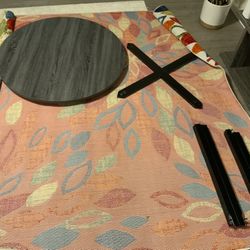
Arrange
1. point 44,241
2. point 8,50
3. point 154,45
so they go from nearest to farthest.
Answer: point 44,241 < point 8,50 < point 154,45

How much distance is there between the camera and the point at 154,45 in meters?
1.78

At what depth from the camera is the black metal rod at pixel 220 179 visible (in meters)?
1.15

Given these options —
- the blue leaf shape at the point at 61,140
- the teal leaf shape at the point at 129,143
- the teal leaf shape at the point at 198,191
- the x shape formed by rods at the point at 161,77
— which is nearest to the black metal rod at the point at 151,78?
the x shape formed by rods at the point at 161,77

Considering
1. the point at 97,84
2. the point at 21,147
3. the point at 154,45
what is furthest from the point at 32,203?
the point at 154,45

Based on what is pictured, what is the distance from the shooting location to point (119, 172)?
1.26m

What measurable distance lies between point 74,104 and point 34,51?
0.36m

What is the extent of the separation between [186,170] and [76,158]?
0.48m

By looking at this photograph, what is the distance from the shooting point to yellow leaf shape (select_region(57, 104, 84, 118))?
140 cm

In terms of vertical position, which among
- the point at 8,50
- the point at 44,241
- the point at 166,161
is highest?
the point at 8,50

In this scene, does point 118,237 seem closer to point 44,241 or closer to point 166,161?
point 44,241

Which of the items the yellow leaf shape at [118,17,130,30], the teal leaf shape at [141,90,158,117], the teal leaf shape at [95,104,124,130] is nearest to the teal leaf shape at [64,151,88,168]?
the teal leaf shape at [95,104,124,130]

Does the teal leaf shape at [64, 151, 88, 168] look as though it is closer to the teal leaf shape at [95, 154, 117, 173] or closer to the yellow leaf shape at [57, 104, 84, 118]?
the teal leaf shape at [95, 154, 117, 173]

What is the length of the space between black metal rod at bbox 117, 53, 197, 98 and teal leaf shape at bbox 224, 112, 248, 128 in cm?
39

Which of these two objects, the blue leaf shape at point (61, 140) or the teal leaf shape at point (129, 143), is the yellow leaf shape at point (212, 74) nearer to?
the teal leaf shape at point (129, 143)
